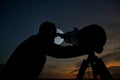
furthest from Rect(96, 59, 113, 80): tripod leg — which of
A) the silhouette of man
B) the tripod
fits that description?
the silhouette of man

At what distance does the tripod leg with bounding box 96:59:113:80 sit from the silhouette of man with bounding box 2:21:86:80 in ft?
2.91

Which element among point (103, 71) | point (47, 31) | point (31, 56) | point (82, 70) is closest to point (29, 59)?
point (31, 56)

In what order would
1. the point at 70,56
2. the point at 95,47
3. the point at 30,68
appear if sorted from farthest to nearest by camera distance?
the point at 70,56 → the point at 30,68 → the point at 95,47

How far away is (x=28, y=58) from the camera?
14.8 feet

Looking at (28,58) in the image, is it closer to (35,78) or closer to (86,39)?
(35,78)

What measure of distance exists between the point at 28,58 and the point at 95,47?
60.6 inches

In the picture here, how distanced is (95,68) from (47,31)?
1518mm

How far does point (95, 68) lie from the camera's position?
3.59m

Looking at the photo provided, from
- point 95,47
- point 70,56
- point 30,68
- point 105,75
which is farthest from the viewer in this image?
point 70,56

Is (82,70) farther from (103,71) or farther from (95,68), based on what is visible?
(103,71)

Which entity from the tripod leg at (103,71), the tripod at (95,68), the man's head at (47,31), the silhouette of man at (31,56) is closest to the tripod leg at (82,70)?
the tripod at (95,68)

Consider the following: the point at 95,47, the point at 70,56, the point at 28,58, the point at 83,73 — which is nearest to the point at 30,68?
the point at 28,58

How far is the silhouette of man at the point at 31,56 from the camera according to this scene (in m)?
4.47

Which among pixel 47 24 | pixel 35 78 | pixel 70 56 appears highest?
pixel 47 24
